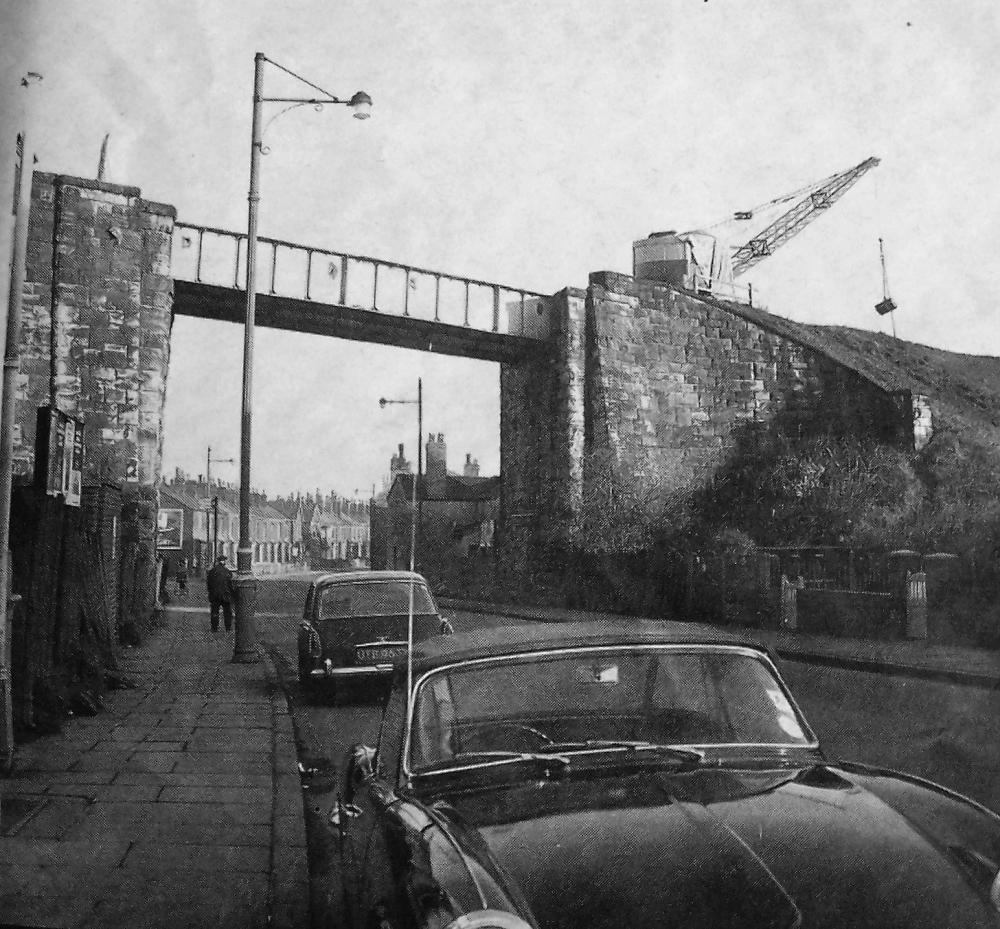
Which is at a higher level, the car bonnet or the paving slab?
the car bonnet

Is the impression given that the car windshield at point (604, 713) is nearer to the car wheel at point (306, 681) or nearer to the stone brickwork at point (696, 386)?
the car wheel at point (306, 681)

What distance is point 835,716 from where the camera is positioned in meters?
7.95

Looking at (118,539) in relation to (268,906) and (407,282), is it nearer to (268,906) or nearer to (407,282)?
(268,906)

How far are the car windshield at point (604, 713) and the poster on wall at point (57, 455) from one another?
14.2ft

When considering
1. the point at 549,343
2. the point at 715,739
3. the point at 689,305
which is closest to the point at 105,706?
the point at 715,739

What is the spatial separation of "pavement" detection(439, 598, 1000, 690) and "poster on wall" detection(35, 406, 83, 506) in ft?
25.6

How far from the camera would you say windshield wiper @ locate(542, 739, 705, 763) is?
2.49 m

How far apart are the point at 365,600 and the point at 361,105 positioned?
16.5 feet

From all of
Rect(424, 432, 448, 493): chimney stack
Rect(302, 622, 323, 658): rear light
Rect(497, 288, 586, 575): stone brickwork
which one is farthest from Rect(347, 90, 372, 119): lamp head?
Rect(424, 432, 448, 493): chimney stack

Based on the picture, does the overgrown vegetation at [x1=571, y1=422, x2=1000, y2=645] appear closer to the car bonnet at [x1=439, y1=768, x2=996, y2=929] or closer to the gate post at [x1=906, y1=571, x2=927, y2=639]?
the gate post at [x1=906, y1=571, x2=927, y2=639]

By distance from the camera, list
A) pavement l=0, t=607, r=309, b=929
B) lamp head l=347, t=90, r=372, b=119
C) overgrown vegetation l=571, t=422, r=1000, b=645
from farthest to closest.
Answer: overgrown vegetation l=571, t=422, r=1000, b=645 → lamp head l=347, t=90, r=372, b=119 → pavement l=0, t=607, r=309, b=929

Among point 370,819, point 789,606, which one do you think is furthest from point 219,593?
point 370,819

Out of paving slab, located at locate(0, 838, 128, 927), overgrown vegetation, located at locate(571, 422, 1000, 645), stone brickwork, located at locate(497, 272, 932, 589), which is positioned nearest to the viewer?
paving slab, located at locate(0, 838, 128, 927)

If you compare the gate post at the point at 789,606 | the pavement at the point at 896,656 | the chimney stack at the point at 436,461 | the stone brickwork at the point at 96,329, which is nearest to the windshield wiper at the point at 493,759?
the pavement at the point at 896,656
